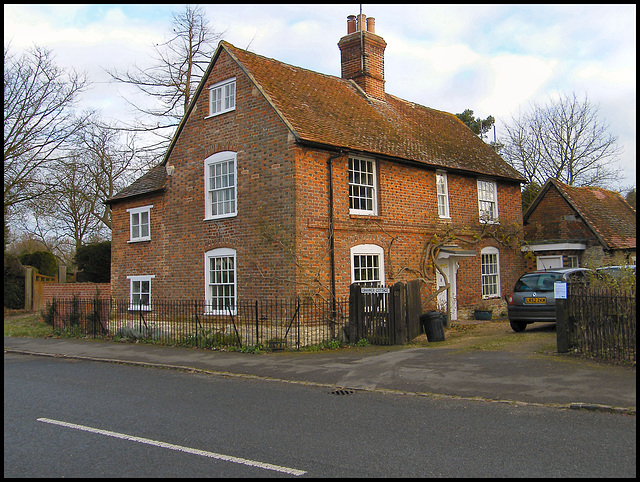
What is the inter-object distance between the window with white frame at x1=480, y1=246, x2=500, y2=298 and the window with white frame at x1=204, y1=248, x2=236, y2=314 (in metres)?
9.22

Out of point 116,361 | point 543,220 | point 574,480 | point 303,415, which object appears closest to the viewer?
point 574,480

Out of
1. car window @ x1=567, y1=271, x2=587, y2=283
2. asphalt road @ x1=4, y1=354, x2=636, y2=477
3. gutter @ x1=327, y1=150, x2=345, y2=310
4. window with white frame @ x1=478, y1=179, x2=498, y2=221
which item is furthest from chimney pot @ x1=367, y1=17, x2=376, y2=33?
asphalt road @ x1=4, y1=354, x2=636, y2=477

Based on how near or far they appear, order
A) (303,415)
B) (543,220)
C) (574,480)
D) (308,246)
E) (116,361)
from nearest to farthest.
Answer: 1. (574,480)
2. (303,415)
3. (116,361)
4. (308,246)
5. (543,220)

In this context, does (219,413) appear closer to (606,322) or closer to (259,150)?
(606,322)

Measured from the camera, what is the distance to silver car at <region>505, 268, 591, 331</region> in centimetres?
1416

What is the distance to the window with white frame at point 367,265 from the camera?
50.9 ft

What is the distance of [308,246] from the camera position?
47.0ft

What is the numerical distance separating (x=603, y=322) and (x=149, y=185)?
15.1m

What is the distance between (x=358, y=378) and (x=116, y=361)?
6.51 meters

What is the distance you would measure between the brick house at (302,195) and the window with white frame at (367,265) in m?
0.04

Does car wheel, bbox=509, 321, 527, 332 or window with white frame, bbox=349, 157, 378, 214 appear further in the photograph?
window with white frame, bbox=349, 157, 378, 214

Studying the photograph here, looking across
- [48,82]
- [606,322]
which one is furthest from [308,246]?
[48,82]

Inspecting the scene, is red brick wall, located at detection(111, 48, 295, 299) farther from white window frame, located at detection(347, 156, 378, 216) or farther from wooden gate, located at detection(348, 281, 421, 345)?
white window frame, located at detection(347, 156, 378, 216)

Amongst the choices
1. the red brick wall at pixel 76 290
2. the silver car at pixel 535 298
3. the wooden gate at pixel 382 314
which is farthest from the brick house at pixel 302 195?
the silver car at pixel 535 298
